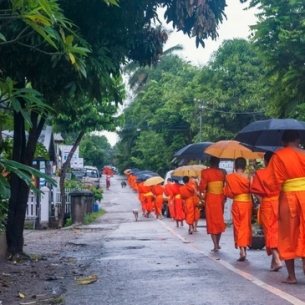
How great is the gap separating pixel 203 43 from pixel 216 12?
49 cm

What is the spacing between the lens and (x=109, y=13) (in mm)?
10664

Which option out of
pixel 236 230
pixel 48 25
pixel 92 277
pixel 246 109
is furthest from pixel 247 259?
pixel 246 109

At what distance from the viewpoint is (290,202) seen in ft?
28.4

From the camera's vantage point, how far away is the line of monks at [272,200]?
8.62m

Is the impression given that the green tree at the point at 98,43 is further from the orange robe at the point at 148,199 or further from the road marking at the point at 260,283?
the orange robe at the point at 148,199

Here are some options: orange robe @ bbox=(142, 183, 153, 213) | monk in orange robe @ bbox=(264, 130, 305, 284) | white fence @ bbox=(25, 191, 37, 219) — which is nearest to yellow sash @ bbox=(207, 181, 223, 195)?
monk in orange robe @ bbox=(264, 130, 305, 284)

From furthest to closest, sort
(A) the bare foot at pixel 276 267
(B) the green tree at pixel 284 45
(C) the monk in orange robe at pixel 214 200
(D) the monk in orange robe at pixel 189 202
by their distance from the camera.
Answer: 1. (D) the monk in orange robe at pixel 189 202
2. (B) the green tree at pixel 284 45
3. (C) the monk in orange robe at pixel 214 200
4. (A) the bare foot at pixel 276 267

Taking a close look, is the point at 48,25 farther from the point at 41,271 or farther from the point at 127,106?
the point at 127,106

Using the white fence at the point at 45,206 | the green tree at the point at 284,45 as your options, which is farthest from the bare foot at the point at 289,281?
the white fence at the point at 45,206

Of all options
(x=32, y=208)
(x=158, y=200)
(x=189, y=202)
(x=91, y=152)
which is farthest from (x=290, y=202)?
(x=91, y=152)

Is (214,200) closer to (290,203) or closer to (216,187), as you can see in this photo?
(216,187)

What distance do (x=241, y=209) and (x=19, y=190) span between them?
12.5ft

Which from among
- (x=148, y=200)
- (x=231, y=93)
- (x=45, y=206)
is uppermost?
(x=231, y=93)

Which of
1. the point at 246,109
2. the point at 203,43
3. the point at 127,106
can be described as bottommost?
the point at 203,43
